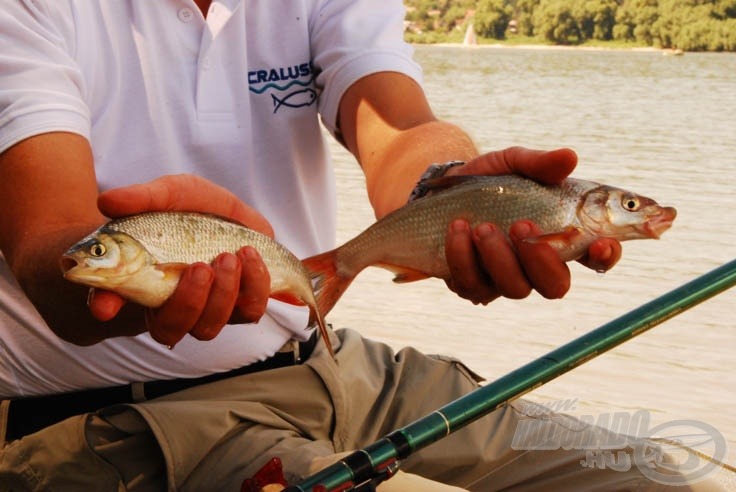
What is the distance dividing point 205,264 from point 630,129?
1668 centimetres

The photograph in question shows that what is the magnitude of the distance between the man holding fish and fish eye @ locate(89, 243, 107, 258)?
0.33 ft

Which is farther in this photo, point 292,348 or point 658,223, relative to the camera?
point 292,348

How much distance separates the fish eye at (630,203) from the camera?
2.42 m

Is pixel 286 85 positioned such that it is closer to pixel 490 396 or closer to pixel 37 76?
pixel 37 76

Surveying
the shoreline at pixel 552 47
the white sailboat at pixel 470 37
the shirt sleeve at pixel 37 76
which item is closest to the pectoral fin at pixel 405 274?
the shirt sleeve at pixel 37 76

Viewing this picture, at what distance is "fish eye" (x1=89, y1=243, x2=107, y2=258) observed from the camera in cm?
183

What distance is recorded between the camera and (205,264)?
1953 mm

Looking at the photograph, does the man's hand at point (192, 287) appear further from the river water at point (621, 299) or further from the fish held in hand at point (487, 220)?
the river water at point (621, 299)

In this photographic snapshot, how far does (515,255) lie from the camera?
2244 mm

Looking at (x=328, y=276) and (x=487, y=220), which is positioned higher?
(x=487, y=220)

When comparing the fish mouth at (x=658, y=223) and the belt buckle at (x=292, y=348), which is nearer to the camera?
the fish mouth at (x=658, y=223)

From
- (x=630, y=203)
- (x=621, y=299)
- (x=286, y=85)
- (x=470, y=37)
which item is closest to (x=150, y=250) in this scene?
(x=630, y=203)

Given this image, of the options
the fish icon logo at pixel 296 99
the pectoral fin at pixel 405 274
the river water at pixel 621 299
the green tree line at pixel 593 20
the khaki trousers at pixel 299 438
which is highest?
the fish icon logo at pixel 296 99

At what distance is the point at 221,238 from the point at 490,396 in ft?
1.90
